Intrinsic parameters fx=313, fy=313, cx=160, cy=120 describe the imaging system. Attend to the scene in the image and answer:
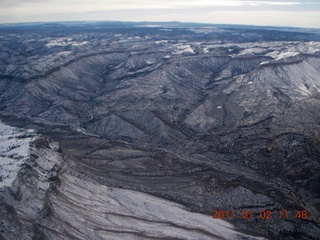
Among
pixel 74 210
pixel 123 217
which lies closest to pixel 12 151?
pixel 74 210

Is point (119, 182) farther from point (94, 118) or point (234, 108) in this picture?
point (234, 108)

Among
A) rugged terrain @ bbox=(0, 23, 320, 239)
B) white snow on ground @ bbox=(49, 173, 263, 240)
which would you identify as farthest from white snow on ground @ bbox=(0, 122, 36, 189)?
white snow on ground @ bbox=(49, 173, 263, 240)

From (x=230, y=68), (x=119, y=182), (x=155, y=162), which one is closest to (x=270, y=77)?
(x=230, y=68)

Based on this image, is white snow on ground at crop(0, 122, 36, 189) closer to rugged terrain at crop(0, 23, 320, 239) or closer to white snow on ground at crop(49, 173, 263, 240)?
rugged terrain at crop(0, 23, 320, 239)

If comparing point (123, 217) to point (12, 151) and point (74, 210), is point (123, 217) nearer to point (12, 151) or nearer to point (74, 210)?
point (74, 210)

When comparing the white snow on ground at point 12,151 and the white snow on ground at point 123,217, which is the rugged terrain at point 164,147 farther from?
the white snow on ground at point 12,151

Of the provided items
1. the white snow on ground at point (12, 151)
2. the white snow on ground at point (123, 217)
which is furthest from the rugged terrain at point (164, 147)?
the white snow on ground at point (12, 151)
